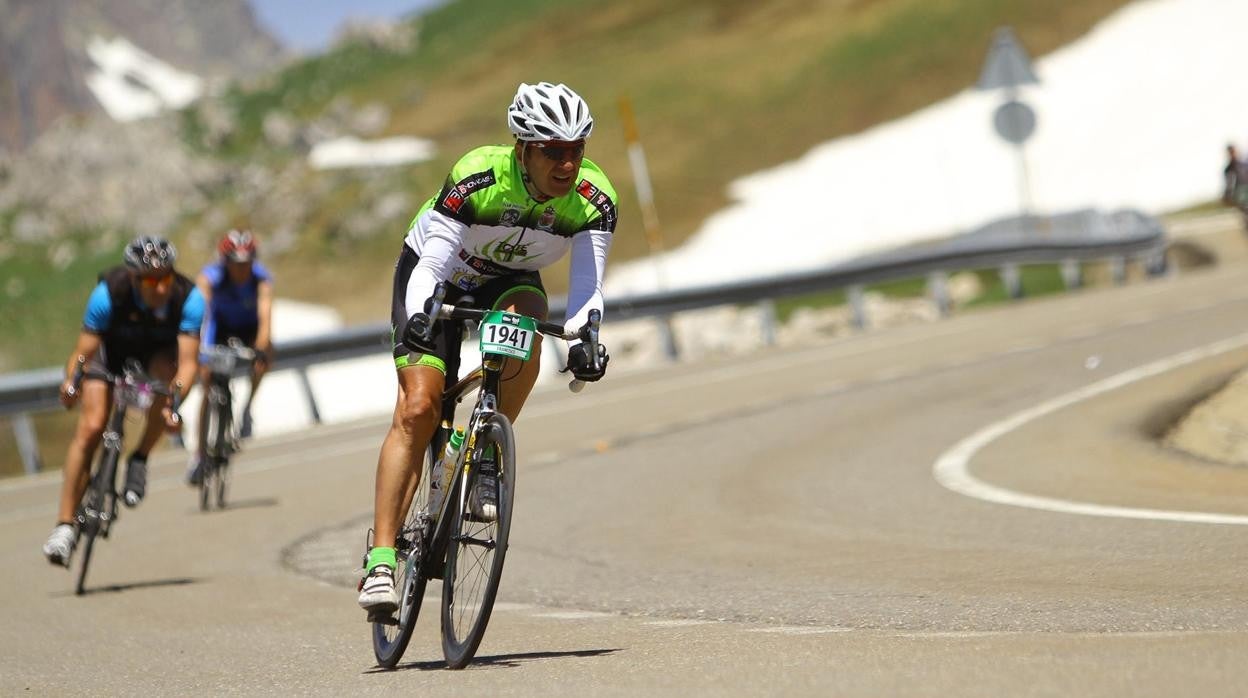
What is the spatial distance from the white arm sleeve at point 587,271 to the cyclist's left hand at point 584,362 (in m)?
0.19

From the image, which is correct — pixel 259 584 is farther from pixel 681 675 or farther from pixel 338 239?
pixel 338 239

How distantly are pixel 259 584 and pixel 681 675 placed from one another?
4.36 m

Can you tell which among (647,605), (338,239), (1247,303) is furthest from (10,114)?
(647,605)

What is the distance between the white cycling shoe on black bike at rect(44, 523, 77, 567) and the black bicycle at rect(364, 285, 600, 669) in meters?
3.42

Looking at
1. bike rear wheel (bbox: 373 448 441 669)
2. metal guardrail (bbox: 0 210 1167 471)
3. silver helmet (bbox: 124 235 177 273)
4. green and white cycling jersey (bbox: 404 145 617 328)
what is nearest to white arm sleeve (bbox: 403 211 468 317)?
green and white cycling jersey (bbox: 404 145 617 328)

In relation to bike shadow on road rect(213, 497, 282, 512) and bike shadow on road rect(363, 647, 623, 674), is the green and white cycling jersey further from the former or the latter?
bike shadow on road rect(213, 497, 282, 512)

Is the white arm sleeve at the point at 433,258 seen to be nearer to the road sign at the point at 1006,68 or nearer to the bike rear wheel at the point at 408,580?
the bike rear wheel at the point at 408,580

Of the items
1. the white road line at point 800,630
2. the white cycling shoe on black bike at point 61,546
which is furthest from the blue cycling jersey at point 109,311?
the white road line at point 800,630

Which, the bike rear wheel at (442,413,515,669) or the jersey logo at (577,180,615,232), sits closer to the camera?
the bike rear wheel at (442,413,515,669)

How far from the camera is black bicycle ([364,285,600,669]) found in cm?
618

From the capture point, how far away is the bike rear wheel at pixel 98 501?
9.96 metres

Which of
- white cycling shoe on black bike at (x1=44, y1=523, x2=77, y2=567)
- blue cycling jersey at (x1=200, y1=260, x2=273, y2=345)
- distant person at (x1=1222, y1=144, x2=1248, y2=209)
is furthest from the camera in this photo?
distant person at (x1=1222, y1=144, x2=1248, y2=209)

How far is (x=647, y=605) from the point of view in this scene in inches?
301

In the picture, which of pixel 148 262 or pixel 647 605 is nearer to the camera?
pixel 647 605
